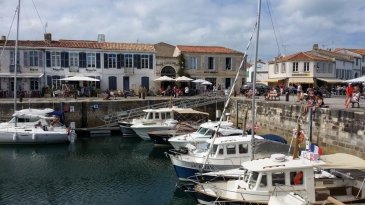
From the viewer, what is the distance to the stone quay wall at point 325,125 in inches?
889

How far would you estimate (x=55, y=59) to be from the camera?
45906mm

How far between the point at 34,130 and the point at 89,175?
433 inches

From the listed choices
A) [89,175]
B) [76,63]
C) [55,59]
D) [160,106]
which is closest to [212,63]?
[160,106]

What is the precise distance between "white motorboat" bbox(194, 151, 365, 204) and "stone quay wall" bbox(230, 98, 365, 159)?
729 centimetres

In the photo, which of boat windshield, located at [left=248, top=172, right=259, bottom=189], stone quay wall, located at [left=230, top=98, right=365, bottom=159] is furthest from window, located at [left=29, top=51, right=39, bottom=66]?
boat windshield, located at [left=248, top=172, right=259, bottom=189]

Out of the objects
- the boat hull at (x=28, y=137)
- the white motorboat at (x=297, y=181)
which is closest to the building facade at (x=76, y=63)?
the boat hull at (x=28, y=137)

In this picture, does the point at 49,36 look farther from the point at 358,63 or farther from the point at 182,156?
the point at 358,63

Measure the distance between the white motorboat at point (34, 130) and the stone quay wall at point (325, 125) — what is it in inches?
611

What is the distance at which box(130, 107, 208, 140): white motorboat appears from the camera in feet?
112

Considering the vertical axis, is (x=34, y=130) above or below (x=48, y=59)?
below

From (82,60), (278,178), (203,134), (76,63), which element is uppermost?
(82,60)

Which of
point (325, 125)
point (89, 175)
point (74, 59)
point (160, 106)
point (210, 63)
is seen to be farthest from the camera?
point (210, 63)

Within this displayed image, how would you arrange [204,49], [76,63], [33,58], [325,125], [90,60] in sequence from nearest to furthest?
[325,125]
[33,58]
[76,63]
[90,60]
[204,49]

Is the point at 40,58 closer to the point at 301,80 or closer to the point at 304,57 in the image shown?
the point at 301,80
